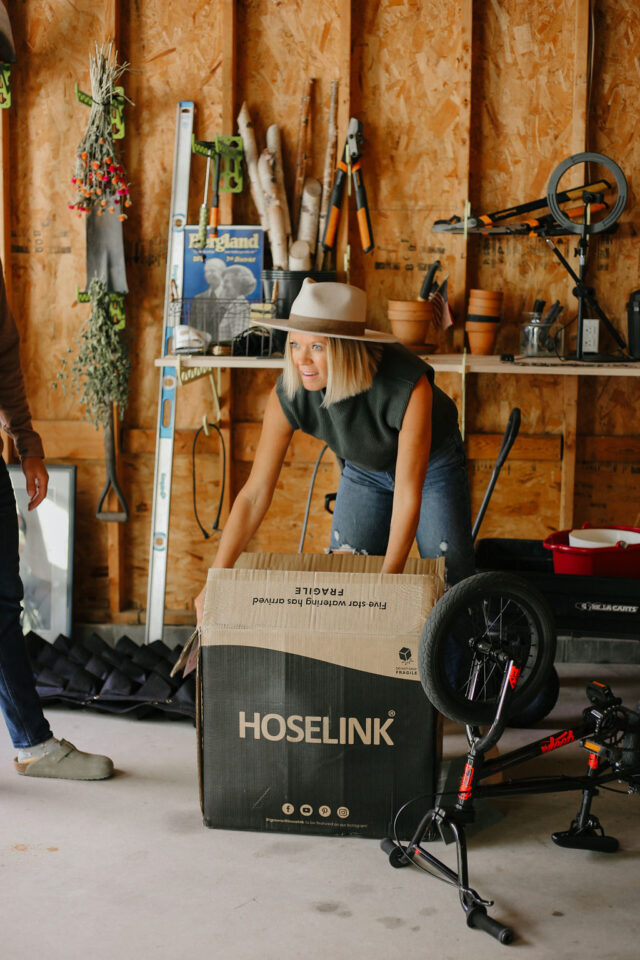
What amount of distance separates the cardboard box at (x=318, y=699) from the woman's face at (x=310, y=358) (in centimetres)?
52

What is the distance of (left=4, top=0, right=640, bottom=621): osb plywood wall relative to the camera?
12.6 feet

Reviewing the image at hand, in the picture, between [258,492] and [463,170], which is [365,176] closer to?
[463,170]

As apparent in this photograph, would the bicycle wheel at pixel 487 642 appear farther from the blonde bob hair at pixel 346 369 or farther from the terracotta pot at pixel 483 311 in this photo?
the terracotta pot at pixel 483 311

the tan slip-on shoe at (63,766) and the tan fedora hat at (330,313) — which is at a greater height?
the tan fedora hat at (330,313)

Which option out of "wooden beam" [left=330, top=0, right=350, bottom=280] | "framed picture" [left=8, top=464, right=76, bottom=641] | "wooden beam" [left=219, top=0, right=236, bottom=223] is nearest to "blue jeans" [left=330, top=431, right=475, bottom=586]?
"wooden beam" [left=330, top=0, right=350, bottom=280]

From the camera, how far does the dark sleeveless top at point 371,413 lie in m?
2.61

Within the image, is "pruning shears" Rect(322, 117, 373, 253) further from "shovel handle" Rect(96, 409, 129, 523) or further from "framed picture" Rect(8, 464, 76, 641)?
"framed picture" Rect(8, 464, 76, 641)

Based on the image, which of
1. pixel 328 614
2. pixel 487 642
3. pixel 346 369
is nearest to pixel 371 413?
pixel 346 369

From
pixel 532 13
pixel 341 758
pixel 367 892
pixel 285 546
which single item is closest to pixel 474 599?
pixel 341 758

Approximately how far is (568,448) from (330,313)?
179 centimetres

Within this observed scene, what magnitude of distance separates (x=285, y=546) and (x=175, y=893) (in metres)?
2.02

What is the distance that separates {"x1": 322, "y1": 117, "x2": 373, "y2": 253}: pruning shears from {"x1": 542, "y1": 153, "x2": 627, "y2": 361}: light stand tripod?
2.28ft

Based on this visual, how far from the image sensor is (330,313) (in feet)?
8.39

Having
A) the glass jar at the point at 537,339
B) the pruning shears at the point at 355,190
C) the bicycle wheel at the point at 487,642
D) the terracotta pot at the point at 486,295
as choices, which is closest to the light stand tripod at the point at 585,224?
the glass jar at the point at 537,339
